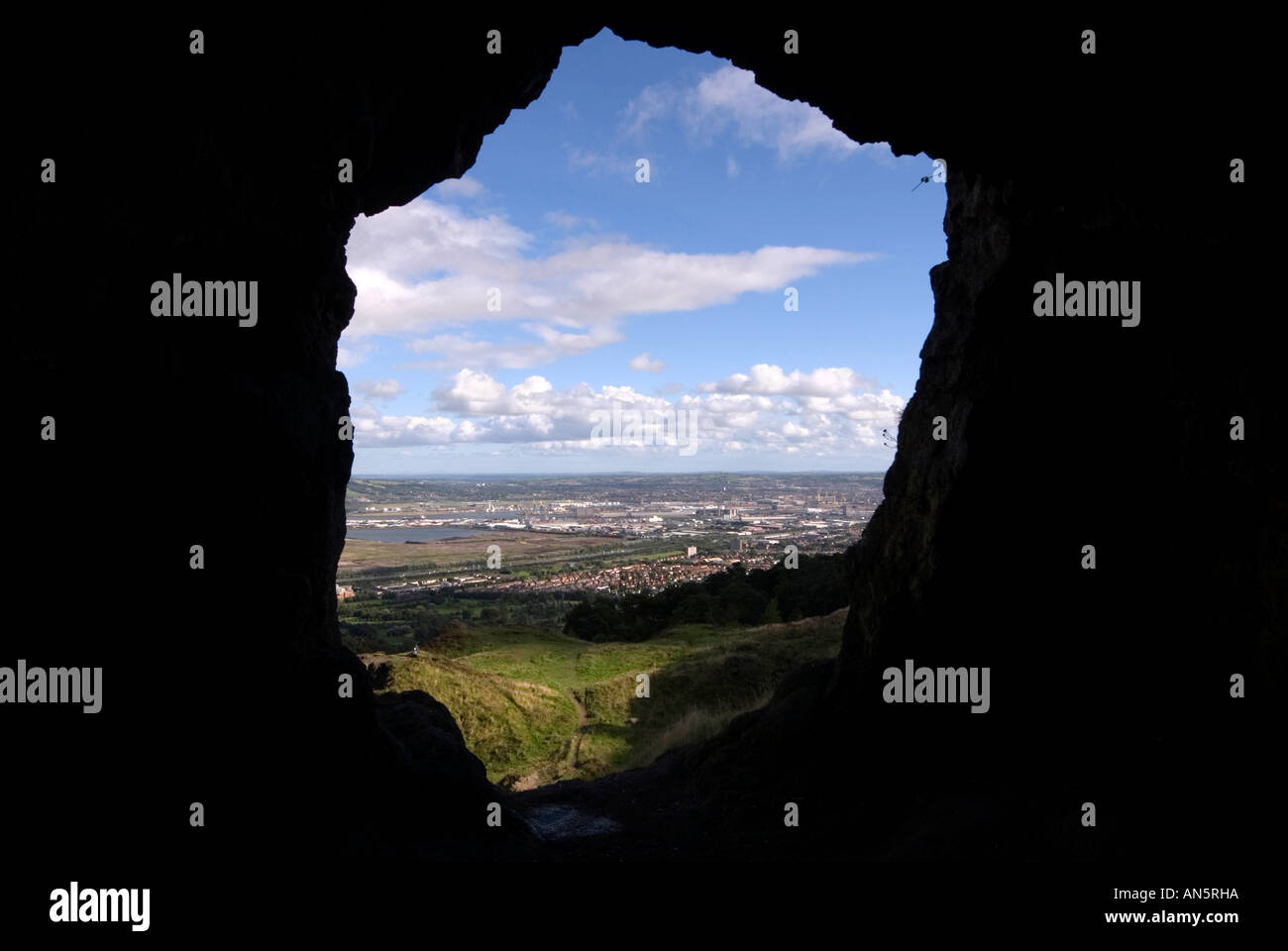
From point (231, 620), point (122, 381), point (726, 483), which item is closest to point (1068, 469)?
point (231, 620)

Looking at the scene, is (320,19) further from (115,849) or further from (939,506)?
(939,506)

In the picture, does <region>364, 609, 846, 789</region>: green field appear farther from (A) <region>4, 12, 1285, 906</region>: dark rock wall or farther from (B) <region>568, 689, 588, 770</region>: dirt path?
(A) <region>4, 12, 1285, 906</region>: dark rock wall

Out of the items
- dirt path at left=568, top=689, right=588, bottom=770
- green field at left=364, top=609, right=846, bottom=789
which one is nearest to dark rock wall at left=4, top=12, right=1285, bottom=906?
green field at left=364, top=609, right=846, bottom=789

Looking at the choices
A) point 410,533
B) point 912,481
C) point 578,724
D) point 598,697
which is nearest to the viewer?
point 912,481

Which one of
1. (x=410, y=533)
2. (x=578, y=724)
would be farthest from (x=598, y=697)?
(x=410, y=533)

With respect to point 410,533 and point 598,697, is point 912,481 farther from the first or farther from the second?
point 410,533

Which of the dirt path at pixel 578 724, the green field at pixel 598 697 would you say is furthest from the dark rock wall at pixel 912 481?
the dirt path at pixel 578 724

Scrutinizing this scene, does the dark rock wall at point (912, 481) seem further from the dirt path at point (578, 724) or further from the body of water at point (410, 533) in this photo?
the body of water at point (410, 533)
